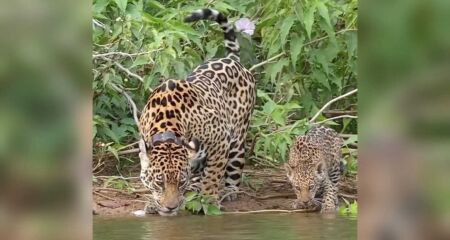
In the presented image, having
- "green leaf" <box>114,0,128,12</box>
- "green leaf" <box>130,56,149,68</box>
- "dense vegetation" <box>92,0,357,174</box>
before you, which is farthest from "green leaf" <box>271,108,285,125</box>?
"green leaf" <box>114,0,128,12</box>

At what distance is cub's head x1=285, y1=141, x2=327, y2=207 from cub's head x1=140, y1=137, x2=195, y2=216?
21.5 inches

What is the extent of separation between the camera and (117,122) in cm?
479

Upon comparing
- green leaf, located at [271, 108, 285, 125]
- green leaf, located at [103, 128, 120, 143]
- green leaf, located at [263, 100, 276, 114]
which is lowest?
green leaf, located at [103, 128, 120, 143]

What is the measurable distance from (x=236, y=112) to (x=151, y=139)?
0.58m

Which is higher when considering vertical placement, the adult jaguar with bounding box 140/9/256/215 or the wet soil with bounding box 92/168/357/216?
the adult jaguar with bounding box 140/9/256/215

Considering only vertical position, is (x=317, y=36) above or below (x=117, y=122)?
above

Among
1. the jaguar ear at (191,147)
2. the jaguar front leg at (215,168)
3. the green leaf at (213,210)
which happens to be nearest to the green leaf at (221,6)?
the jaguar front leg at (215,168)

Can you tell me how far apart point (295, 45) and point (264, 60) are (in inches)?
26.7

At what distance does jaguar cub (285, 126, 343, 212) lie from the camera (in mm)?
4191

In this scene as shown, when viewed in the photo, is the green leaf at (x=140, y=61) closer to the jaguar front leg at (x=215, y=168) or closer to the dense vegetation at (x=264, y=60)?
the dense vegetation at (x=264, y=60)

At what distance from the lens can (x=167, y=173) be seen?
394 centimetres

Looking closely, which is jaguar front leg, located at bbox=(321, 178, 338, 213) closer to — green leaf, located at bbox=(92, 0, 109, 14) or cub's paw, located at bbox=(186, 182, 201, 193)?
cub's paw, located at bbox=(186, 182, 201, 193)
